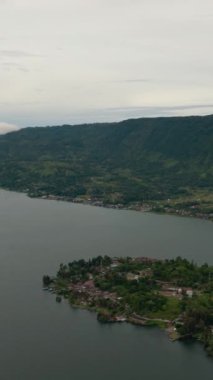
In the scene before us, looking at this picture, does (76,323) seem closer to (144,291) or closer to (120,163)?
(144,291)

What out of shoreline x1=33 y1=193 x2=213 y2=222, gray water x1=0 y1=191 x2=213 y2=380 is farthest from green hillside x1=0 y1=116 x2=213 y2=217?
gray water x1=0 y1=191 x2=213 y2=380

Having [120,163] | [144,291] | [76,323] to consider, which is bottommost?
[76,323]

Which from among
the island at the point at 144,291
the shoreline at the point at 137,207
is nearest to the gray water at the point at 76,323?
the island at the point at 144,291

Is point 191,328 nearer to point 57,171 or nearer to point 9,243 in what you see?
point 9,243

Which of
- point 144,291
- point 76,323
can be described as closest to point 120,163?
point 144,291

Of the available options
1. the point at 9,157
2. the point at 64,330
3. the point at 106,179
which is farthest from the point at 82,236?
the point at 9,157

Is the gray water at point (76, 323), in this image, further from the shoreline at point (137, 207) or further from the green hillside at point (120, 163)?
the green hillside at point (120, 163)
